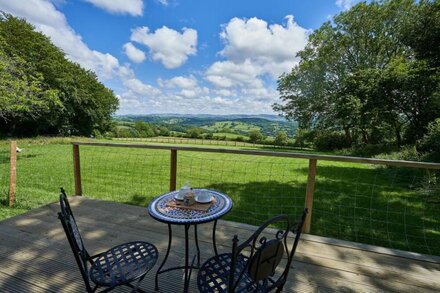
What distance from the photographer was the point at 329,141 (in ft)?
66.0

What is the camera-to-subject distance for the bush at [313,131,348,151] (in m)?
19.5

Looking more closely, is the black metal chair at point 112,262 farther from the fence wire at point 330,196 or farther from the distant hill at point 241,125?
the distant hill at point 241,125

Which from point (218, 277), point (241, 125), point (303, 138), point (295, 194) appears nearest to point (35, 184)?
point (218, 277)

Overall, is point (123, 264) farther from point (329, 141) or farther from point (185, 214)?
point (329, 141)

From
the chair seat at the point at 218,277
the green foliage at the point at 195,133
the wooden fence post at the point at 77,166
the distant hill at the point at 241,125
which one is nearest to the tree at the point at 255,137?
the distant hill at the point at 241,125

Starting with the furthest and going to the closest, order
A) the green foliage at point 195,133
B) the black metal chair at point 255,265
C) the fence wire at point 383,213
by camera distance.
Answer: the green foliage at point 195,133, the fence wire at point 383,213, the black metal chair at point 255,265

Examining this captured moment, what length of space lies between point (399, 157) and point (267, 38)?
9379 mm

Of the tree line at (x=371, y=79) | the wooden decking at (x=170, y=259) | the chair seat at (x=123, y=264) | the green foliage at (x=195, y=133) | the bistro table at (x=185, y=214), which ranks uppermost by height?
the tree line at (x=371, y=79)

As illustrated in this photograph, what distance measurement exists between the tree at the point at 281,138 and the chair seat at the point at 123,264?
90.4ft

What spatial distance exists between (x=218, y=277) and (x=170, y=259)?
0.89m

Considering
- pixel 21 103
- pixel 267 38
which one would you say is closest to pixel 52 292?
pixel 21 103

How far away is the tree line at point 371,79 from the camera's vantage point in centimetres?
851

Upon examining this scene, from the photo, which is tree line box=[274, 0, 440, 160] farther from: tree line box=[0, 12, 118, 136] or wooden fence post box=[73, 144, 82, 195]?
tree line box=[0, 12, 118, 136]

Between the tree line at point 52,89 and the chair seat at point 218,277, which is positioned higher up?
the tree line at point 52,89
